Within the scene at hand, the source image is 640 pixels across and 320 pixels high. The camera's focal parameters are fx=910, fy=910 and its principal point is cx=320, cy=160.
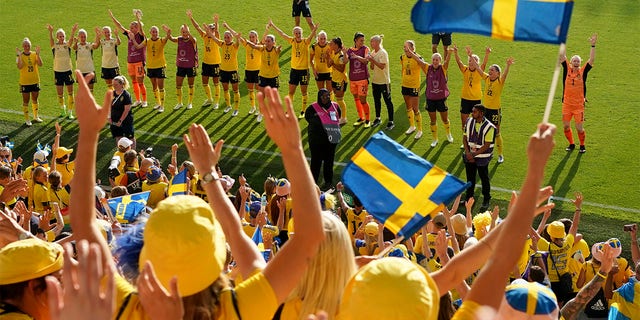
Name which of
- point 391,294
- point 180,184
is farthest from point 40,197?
point 391,294

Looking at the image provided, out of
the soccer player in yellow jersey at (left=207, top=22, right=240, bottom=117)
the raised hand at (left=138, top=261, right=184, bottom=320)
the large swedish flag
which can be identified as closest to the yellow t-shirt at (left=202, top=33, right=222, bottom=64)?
the soccer player in yellow jersey at (left=207, top=22, right=240, bottom=117)

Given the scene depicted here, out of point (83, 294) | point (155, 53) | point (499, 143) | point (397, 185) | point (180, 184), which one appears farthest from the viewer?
point (155, 53)

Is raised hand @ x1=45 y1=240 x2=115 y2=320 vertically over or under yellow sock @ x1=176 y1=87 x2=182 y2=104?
over

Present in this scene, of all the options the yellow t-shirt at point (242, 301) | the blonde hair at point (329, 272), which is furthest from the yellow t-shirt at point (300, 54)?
the yellow t-shirt at point (242, 301)

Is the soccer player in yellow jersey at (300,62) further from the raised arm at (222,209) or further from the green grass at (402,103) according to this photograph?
the raised arm at (222,209)

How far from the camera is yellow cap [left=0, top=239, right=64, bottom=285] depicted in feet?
11.4

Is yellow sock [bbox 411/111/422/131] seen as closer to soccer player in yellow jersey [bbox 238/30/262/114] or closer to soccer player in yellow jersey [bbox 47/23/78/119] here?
soccer player in yellow jersey [bbox 238/30/262/114]

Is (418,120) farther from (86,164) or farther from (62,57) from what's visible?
(86,164)

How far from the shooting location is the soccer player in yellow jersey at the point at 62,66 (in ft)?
54.1

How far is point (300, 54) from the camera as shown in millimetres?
15977

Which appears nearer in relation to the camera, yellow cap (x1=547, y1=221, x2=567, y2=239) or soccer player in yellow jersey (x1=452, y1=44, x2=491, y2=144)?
yellow cap (x1=547, y1=221, x2=567, y2=239)

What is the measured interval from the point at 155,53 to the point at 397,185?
40.4ft

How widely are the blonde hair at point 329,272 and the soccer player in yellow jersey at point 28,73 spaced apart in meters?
13.5

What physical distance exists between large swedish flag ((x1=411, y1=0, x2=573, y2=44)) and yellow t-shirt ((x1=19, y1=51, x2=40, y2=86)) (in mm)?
12815
